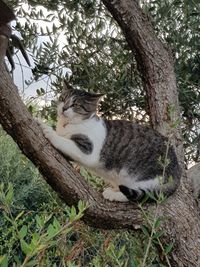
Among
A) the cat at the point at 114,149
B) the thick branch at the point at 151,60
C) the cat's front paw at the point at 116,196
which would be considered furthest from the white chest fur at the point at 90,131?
the thick branch at the point at 151,60

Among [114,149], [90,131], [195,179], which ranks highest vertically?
[90,131]

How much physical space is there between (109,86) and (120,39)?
12.0 inches

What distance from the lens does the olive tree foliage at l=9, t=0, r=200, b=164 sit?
2.87 meters

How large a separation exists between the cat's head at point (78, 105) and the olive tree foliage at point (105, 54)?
43 centimetres

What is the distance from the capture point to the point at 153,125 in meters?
2.65

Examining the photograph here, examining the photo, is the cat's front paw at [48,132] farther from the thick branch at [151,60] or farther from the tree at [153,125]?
the thick branch at [151,60]

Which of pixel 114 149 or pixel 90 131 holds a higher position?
pixel 90 131

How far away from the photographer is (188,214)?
2312mm

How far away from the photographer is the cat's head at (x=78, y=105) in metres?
2.39

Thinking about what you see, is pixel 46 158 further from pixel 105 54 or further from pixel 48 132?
pixel 105 54

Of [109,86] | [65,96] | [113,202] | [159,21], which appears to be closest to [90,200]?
[113,202]

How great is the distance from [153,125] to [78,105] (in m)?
0.41

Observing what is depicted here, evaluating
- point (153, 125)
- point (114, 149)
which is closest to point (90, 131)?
point (114, 149)

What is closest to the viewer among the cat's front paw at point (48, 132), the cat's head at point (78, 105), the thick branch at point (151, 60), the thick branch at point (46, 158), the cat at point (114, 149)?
the thick branch at point (46, 158)
